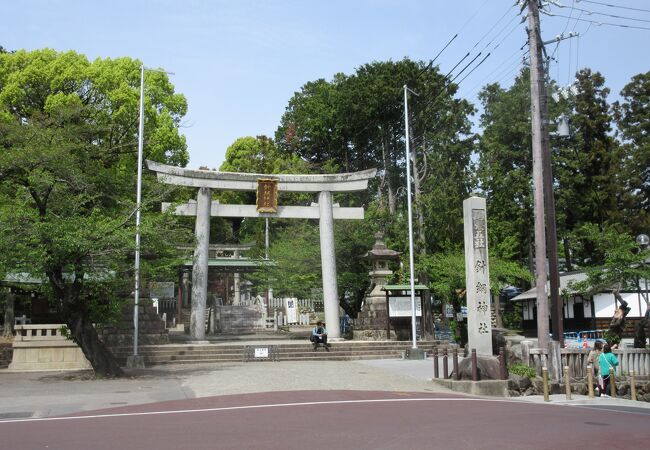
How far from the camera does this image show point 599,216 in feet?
145

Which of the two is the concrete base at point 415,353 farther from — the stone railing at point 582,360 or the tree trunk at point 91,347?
the tree trunk at point 91,347

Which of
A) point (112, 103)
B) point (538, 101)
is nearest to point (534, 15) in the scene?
point (538, 101)

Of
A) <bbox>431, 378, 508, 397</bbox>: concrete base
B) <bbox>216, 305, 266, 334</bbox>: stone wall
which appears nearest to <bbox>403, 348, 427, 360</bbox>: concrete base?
<bbox>431, 378, 508, 397</bbox>: concrete base

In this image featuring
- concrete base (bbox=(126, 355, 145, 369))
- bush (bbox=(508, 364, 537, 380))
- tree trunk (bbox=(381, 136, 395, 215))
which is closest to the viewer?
bush (bbox=(508, 364, 537, 380))

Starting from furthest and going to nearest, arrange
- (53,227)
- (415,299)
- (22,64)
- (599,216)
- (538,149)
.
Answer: (599,216), (22,64), (415,299), (538,149), (53,227)

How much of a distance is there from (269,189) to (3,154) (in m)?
12.5

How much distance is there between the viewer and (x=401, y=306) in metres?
28.2

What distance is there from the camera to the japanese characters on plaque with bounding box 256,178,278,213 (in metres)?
29.1

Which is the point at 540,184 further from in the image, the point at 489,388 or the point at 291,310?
the point at 291,310

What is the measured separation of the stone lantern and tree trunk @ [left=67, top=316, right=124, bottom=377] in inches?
526

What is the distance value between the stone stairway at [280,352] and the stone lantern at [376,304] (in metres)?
1.95

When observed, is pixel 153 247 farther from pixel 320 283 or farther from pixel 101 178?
pixel 320 283

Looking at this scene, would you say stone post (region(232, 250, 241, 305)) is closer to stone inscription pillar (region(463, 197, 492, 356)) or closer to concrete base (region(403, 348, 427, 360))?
concrete base (region(403, 348, 427, 360))

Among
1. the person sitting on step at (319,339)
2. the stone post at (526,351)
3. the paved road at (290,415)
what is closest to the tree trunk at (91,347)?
the paved road at (290,415)
